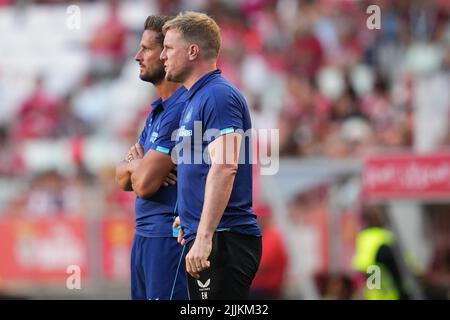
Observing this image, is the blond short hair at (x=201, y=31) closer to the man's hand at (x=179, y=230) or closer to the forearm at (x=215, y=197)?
the forearm at (x=215, y=197)

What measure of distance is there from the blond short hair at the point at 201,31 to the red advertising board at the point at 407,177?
204 inches

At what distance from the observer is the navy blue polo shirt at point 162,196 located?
6.80 meters

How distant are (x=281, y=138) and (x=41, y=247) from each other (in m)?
3.46

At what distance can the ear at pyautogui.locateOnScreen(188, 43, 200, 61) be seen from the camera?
6328 mm

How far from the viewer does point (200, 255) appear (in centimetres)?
590

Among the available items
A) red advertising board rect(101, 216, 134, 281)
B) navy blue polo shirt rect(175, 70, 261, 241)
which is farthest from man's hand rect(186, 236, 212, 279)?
red advertising board rect(101, 216, 134, 281)

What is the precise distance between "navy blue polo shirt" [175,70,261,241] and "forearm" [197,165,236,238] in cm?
20

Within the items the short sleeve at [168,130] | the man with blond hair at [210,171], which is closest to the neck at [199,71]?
the man with blond hair at [210,171]

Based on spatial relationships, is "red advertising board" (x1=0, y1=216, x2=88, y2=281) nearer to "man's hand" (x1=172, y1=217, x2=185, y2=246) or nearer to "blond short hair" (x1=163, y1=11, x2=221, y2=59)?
"man's hand" (x1=172, y1=217, x2=185, y2=246)

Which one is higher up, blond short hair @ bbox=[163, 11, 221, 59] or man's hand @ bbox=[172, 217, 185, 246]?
blond short hair @ bbox=[163, 11, 221, 59]

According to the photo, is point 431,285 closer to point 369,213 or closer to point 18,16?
point 369,213

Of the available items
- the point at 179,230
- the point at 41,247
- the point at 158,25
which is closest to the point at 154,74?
the point at 158,25
